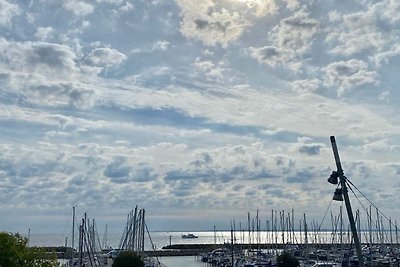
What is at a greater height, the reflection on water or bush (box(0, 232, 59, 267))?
bush (box(0, 232, 59, 267))

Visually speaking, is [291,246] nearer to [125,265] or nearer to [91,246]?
[91,246]

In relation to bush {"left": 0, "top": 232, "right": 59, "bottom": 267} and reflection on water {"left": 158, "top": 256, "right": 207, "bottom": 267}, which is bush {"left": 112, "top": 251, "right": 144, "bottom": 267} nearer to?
bush {"left": 0, "top": 232, "right": 59, "bottom": 267}

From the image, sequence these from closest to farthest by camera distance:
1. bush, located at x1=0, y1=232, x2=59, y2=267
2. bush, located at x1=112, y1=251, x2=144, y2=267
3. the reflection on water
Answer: bush, located at x1=0, y1=232, x2=59, y2=267, bush, located at x1=112, y1=251, x2=144, y2=267, the reflection on water

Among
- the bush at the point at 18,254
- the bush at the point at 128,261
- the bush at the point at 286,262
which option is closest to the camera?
the bush at the point at 18,254

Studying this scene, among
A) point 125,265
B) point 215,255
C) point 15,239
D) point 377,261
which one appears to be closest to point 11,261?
point 15,239

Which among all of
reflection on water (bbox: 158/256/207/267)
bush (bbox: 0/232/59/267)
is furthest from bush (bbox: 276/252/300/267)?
reflection on water (bbox: 158/256/207/267)

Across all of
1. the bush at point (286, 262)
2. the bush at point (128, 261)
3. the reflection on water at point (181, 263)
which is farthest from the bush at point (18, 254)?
the reflection on water at point (181, 263)

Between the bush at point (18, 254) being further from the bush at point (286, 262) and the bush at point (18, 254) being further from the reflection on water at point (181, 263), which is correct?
the reflection on water at point (181, 263)

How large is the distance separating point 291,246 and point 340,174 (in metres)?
112

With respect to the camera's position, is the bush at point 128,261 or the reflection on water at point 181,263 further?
the reflection on water at point 181,263

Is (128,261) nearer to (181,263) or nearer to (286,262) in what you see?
(286,262)

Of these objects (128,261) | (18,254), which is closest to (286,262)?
(128,261)

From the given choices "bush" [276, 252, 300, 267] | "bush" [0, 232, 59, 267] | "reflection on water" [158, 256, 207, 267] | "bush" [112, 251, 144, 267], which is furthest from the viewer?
"reflection on water" [158, 256, 207, 267]

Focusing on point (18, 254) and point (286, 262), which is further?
point (286, 262)
